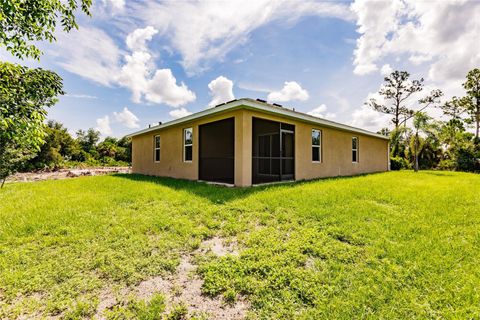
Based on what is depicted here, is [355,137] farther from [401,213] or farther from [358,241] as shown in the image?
[358,241]

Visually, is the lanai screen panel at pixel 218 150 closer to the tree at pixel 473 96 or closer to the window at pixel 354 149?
the window at pixel 354 149

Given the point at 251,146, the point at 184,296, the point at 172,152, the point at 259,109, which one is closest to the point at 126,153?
the point at 172,152

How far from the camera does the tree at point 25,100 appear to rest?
2590 millimetres

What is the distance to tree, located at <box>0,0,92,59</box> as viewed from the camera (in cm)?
303

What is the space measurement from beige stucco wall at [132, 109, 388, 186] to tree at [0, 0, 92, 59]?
478 cm

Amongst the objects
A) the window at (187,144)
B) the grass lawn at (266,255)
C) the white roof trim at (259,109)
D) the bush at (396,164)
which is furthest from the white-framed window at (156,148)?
the bush at (396,164)

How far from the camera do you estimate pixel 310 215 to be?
14.8ft

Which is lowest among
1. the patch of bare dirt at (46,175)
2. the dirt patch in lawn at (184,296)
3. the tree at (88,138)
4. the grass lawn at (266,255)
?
the dirt patch in lawn at (184,296)

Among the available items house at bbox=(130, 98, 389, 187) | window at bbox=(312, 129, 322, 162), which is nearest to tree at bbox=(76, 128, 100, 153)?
house at bbox=(130, 98, 389, 187)

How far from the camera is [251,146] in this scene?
25.1 feet

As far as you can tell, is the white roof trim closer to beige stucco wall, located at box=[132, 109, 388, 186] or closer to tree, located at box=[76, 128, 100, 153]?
beige stucco wall, located at box=[132, 109, 388, 186]

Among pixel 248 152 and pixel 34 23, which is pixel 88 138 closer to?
pixel 248 152

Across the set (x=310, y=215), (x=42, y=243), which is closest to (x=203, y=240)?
(x=310, y=215)

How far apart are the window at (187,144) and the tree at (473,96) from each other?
2438 centimetres
